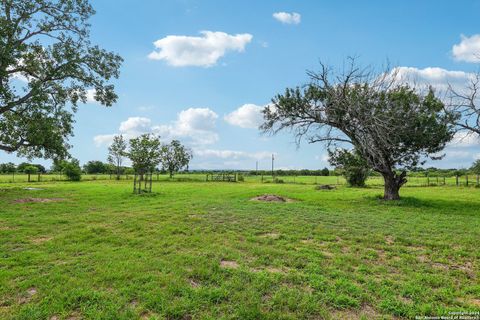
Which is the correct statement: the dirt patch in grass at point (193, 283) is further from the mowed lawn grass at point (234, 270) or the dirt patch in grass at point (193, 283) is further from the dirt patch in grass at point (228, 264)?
the dirt patch in grass at point (228, 264)

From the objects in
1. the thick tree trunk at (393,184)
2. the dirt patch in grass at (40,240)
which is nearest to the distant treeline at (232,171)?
the thick tree trunk at (393,184)

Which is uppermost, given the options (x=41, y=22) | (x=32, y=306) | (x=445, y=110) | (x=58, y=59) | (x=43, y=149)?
(x=41, y=22)

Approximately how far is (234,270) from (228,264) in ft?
1.45

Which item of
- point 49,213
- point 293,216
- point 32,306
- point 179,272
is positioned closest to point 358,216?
point 293,216

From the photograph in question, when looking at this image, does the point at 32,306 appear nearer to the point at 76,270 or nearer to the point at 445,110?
the point at 76,270

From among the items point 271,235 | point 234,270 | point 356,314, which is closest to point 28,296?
point 234,270

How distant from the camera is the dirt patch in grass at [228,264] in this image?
5188 mm

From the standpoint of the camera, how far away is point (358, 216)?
11.4 m

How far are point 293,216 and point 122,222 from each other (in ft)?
19.8

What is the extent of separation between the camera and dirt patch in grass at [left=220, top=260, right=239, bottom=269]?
17.0 feet

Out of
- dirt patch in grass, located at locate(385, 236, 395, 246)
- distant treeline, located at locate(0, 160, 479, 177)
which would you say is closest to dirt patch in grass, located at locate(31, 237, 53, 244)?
dirt patch in grass, located at locate(385, 236, 395, 246)

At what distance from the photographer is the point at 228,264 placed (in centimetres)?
537

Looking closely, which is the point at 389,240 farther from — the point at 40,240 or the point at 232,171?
the point at 232,171

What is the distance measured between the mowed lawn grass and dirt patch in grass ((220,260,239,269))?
0.04 meters
